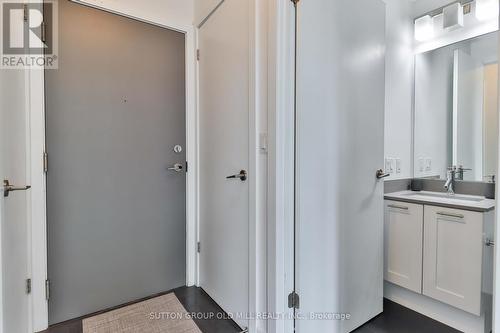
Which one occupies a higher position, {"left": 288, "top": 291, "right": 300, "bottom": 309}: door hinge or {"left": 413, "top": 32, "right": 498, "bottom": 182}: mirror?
{"left": 413, "top": 32, "right": 498, "bottom": 182}: mirror

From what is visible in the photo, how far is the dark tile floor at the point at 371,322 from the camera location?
1.65 m

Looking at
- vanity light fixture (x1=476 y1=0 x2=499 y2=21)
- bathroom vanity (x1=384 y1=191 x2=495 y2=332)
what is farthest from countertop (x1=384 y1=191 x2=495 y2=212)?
vanity light fixture (x1=476 y1=0 x2=499 y2=21)

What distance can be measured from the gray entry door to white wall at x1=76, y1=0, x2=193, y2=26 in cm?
6

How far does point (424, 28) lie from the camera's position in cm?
223

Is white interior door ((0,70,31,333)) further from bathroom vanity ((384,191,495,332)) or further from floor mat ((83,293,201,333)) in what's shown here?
bathroom vanity ((384,191,495,332))

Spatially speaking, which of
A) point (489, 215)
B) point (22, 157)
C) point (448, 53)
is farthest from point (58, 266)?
point (448, 53)

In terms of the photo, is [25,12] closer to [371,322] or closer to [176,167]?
[176,167]

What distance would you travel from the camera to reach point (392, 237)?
6.54ft

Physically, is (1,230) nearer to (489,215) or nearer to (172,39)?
(172,39)

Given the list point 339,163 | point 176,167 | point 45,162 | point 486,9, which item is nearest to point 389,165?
point 339,163

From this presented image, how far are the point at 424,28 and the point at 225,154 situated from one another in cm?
207

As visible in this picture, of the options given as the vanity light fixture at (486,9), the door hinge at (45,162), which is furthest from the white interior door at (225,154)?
the vanity light fixture at (486,9)

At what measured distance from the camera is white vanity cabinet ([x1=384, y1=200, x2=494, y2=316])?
1.55 m

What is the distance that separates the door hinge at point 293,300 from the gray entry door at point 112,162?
1096 mm
